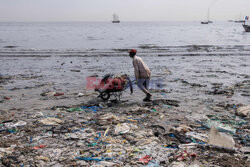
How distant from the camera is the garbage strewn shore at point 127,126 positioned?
4.14 meters

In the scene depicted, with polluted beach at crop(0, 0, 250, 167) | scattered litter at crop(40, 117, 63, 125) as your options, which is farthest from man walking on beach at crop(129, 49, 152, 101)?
scattered litter at crop(40, 117, 63, 125)

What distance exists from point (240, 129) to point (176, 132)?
1.59 m

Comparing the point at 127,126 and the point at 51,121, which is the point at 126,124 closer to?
the point at 127,126

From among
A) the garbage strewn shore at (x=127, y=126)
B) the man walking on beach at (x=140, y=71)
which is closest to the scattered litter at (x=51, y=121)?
the garbage strewn shore at (x=127, y=126)

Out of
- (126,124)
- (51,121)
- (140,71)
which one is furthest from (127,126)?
(140,71)

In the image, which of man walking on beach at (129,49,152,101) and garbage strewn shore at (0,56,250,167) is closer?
garbage strewn shore at (0,56,250,167)

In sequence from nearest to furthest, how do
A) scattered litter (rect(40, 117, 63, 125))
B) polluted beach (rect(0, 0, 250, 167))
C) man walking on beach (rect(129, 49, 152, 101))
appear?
polluted beach (rect(0, 0, 250, 167)), scattered litter (rect(40, 117, 63, 125)), man walking on beach (rect(129, 49, 152, 101))

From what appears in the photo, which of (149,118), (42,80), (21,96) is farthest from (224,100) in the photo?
(42,80)

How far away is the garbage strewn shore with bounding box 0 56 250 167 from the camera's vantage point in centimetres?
414

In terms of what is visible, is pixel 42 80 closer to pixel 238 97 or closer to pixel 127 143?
pixel 127 143

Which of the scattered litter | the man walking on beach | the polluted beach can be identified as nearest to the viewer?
the polluted beach

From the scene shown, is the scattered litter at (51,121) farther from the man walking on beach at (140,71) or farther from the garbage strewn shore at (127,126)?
the man walking on beach at (140,71)

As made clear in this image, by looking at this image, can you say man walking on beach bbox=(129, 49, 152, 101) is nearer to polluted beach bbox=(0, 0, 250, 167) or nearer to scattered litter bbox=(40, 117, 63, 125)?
polluted beach bbox=(0, 0, 250, 167)

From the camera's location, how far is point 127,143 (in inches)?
186
